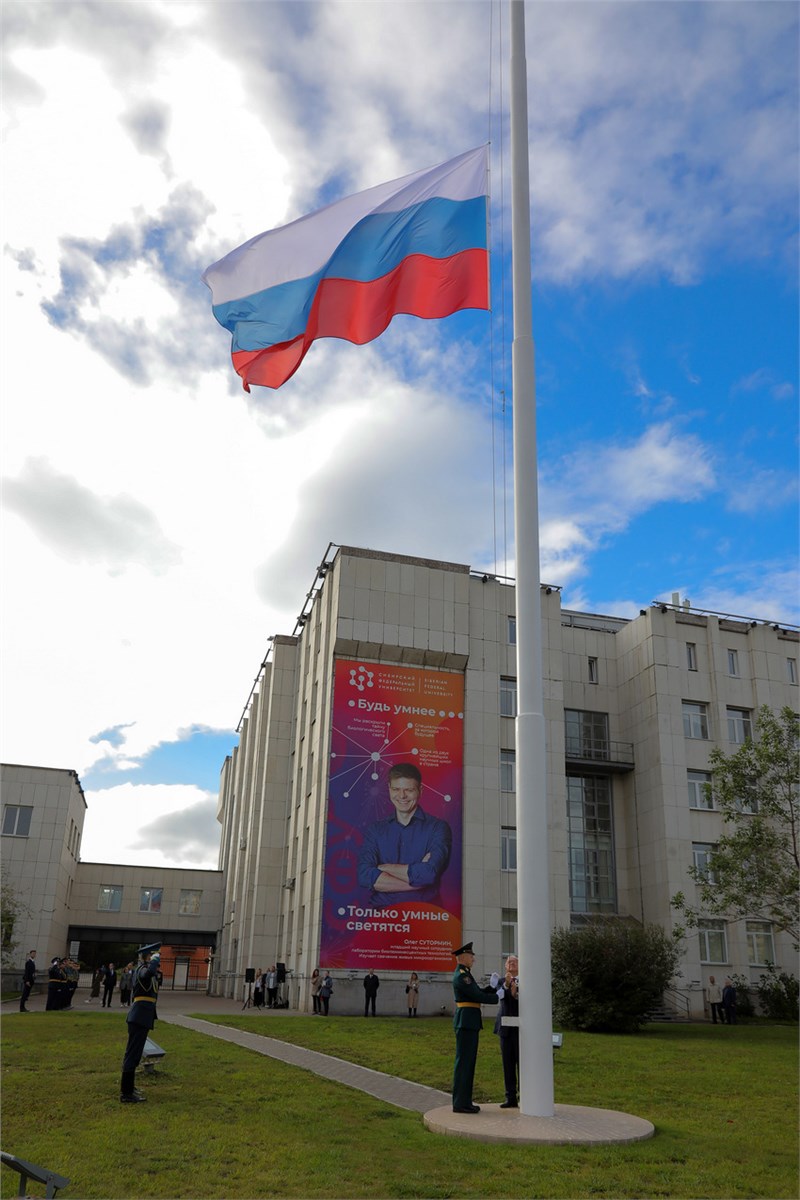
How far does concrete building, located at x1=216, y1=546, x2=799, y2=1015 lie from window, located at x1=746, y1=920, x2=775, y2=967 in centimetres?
7

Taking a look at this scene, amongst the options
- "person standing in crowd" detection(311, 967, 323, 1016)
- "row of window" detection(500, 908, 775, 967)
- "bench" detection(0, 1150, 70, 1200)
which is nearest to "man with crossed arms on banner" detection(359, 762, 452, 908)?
"person standing in crowd" detection(311, 967, 323, 1016)

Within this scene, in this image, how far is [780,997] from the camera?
42656mm

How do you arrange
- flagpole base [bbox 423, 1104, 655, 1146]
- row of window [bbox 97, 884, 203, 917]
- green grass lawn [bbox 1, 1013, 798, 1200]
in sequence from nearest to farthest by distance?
→ green grass lawn [bbox 1, 1013, 798, 1200] < flagpole base [bbox 423, 1104, 655, 1146] < row of window [bbox 97, 884, 203, 917]

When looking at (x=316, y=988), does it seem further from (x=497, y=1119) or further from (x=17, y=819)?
(x=17, y=819)

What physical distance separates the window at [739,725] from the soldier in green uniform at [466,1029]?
38.5m

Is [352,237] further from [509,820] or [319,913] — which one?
[509,820]

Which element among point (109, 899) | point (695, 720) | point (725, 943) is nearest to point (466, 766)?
point (695, 720)

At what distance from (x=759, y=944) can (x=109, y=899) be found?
48.1 meters

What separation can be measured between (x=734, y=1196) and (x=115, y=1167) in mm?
→ 5846

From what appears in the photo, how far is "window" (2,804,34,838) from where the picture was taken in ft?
200

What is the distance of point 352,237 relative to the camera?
16.3m

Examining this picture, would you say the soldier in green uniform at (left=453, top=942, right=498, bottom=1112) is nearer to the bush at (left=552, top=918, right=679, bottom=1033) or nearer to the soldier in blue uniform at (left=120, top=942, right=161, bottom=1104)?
the soldier in blue uniform at (left=120, top=942, right=161, bottom=1104)

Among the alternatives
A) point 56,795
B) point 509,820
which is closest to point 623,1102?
point 509,820

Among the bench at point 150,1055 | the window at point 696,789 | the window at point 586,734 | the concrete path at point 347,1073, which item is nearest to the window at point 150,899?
the window at point 586,734
